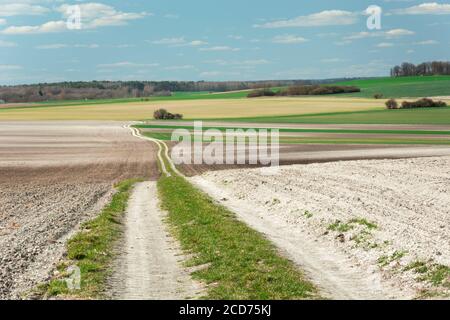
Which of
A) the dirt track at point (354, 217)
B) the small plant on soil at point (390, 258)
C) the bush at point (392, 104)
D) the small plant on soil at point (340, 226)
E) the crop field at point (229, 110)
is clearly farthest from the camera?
the crop field at point (229, 110)

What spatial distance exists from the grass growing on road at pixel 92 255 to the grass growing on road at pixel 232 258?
2.09 m

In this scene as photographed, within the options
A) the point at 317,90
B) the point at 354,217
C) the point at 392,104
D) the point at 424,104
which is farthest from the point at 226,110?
the point at 354,217

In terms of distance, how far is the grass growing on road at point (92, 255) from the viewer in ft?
48.0

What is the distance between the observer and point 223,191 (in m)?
35.6

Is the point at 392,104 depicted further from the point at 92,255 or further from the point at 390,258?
the point at 92,255

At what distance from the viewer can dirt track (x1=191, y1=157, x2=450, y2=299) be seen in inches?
633

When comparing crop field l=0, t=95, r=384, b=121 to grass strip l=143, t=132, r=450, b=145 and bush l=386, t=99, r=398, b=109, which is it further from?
grass strip l=143, t=132, r=450, b=145

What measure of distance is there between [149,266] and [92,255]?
187cm

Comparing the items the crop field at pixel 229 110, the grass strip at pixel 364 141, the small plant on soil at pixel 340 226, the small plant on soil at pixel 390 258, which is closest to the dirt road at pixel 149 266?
the small plant on soil at pixel 390 258

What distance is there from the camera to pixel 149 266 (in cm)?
1752

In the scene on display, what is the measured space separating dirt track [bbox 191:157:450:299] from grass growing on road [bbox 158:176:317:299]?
66 cm

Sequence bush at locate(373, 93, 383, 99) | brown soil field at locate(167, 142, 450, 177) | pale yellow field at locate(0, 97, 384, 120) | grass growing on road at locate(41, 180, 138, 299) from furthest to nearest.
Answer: bush at locate(373, 93, 383, 99), pale yellow field at locate(0, 97, 384, 120), brown soil field at locate(167, 142, 450, 177), grass growing on road at locate(41, 180, 138, 299)

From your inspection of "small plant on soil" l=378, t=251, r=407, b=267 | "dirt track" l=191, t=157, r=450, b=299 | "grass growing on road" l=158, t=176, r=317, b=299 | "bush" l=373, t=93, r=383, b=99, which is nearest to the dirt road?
"grass growing on road" l=158, t=176, r=317, b=299

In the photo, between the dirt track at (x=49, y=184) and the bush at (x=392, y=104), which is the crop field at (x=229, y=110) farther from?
the dirt track at (x=49, y=184)
